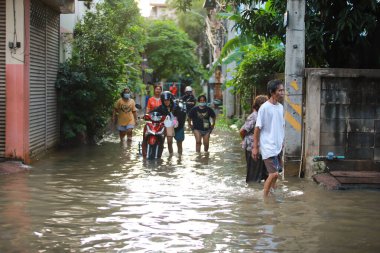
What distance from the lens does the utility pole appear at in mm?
10367

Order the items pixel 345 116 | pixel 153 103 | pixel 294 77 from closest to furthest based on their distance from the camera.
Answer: pixel 345 116, pixel 294 77, pixel 153 103

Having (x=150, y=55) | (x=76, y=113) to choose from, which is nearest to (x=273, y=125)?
(x=76, y=113)

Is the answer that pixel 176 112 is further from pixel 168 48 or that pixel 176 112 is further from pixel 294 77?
pixel 168 48

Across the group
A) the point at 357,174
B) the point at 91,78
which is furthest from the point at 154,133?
the point at 357,174

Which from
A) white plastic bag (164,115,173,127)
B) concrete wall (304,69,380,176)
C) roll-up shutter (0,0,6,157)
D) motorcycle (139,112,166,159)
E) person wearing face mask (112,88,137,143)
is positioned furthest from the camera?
person wearing face mask (112,88,137,143)

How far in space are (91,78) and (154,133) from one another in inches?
Answer: 144

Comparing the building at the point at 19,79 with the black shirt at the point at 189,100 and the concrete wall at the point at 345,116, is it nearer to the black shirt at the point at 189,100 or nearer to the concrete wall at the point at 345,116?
the black shirt at the point at 189,100

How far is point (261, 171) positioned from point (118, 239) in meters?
4.13

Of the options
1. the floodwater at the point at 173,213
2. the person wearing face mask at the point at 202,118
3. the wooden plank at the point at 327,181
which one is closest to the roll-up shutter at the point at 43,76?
the floodwater at the point at 173,213

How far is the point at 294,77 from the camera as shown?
10.4m

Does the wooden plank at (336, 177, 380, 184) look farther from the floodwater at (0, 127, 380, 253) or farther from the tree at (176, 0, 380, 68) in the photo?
the tree at (176, 0, 380, 68)

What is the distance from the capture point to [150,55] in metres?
49.3

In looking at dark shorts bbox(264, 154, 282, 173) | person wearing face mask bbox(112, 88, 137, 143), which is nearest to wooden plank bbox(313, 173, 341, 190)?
dark shorts bbox(264, 154, 282, 173)

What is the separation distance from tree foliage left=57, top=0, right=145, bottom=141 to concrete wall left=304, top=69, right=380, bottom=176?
6.15 meters
